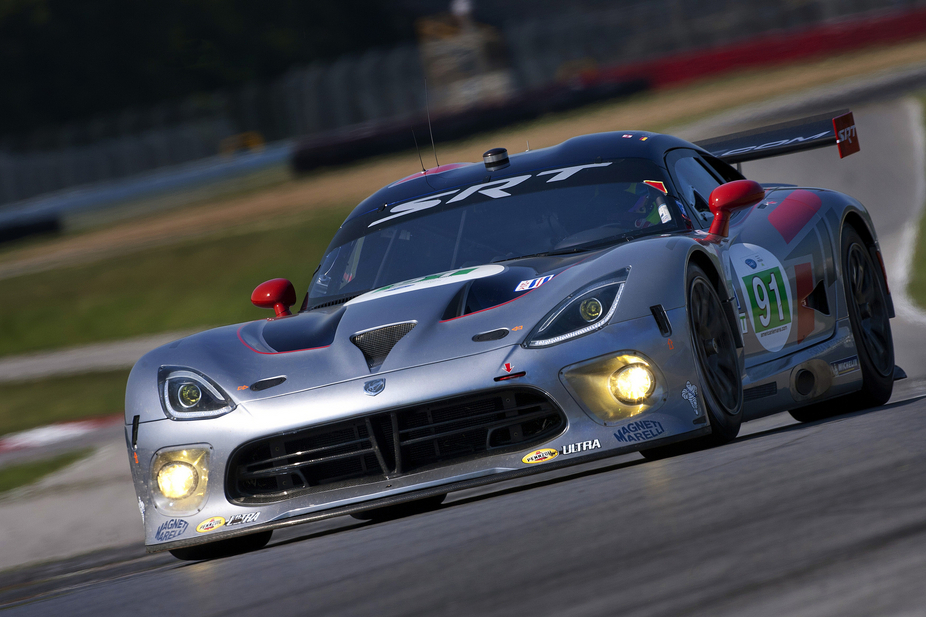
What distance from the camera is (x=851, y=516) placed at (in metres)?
2.57

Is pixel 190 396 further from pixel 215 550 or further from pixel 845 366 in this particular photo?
pixel 845 366

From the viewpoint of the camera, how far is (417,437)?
3785mm

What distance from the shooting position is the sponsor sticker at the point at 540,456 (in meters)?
3.72

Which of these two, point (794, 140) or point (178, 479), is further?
point (794, 140)

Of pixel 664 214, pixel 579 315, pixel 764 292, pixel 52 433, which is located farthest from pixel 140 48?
pixel 579 315

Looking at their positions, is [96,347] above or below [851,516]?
below

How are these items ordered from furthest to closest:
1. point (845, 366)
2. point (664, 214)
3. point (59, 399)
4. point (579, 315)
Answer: point (59, 399), point (845, 366), point (664, 214), point (579, 315)

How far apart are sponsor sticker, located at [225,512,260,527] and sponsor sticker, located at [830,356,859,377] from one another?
2476 millimetres

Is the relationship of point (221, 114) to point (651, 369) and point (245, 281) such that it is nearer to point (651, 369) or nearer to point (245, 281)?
point (245, 281)

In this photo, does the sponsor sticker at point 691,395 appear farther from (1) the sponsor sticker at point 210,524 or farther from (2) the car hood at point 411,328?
(1) the sponsor sticker at point 210,524

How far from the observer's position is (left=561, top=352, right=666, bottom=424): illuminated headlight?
12.3 ft

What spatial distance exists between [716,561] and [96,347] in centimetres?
1480

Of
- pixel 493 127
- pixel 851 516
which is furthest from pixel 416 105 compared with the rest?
pixel 851 516

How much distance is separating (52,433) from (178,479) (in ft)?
24.1
